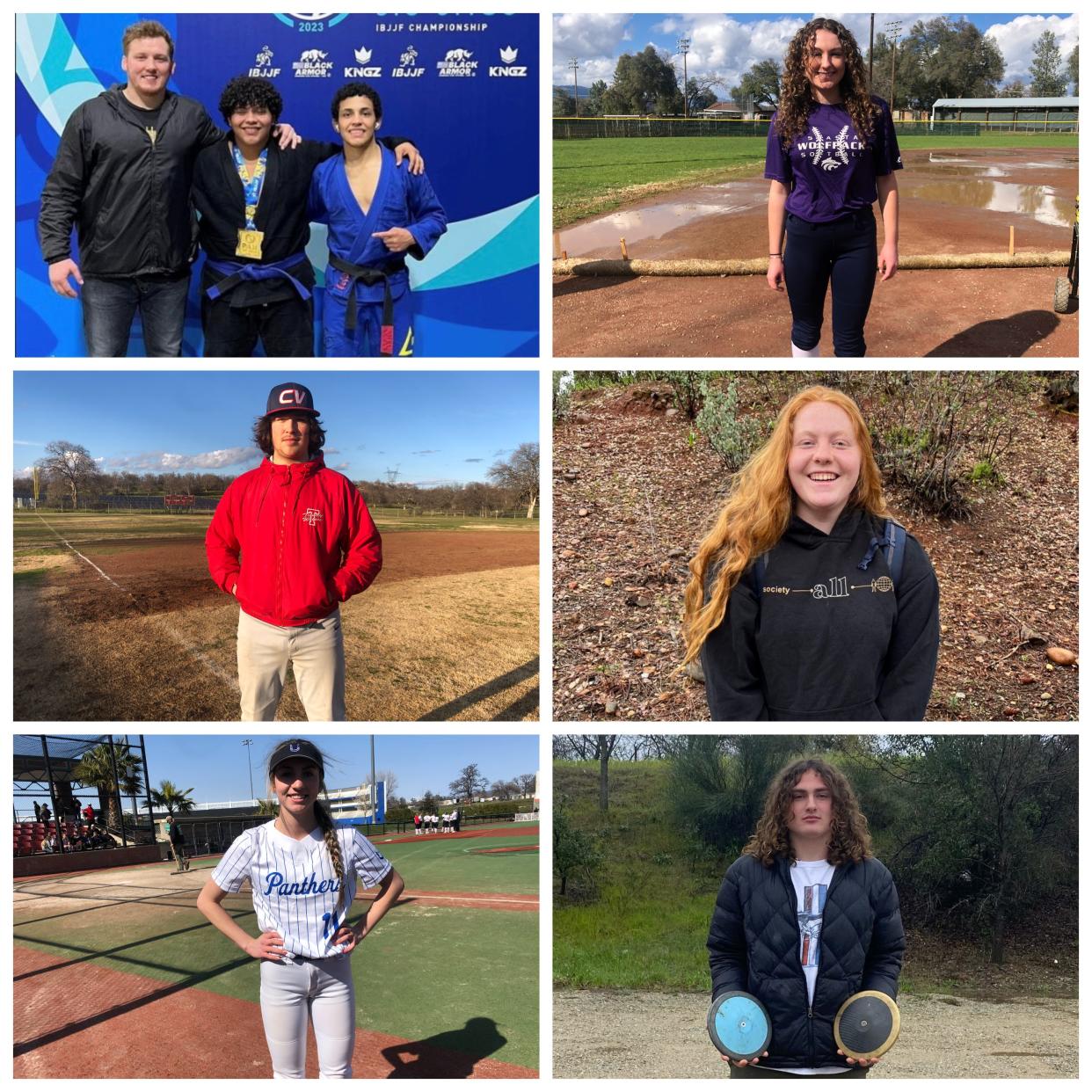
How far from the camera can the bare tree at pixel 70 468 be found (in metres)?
4.67

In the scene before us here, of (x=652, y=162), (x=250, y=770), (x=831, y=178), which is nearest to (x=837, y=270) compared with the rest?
(x=831, y=178)

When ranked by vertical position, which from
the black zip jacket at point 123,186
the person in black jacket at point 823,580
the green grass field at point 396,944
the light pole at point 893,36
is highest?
the light pole at point 893,36

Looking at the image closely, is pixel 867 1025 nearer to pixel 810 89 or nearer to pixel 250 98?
pixel 810 89

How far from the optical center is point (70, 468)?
477cm

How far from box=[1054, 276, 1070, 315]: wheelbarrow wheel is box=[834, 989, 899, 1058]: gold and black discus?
12.2ft

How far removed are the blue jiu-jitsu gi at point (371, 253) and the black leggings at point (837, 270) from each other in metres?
1.68

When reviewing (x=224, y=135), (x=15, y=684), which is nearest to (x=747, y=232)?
(x=224, y=135)

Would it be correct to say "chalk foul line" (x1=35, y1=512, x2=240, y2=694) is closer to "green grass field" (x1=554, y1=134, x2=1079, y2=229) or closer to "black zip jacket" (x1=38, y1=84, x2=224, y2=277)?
"black zip jacket" (x1=38, y1=84, x2=224, y2=277)

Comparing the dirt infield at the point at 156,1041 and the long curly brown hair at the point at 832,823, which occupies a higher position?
the long curly brown hair at the point at 832,823

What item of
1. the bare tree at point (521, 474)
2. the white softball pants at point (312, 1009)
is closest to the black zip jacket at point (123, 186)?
the bare tree at point (521, 474)

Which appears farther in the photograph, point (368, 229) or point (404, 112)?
point (404, 112)

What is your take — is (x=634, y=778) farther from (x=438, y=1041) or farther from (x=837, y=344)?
(x=837, y=344)

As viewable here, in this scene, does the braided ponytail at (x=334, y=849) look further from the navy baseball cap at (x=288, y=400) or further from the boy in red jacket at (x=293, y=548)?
the navy baseball cap at (x=288, y=400)

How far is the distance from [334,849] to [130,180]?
9.76ft
